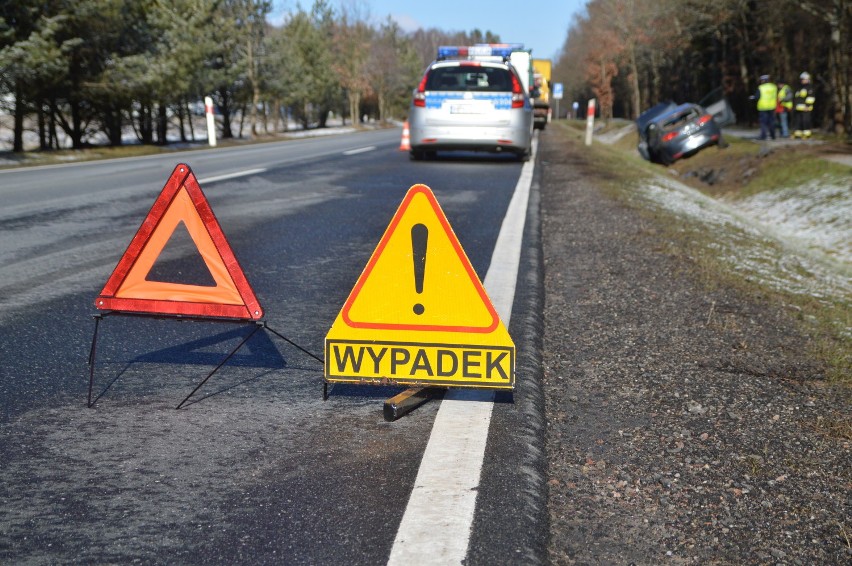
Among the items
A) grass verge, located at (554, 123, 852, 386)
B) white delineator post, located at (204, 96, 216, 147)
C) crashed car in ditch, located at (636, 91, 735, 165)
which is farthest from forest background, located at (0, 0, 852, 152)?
grass verge, located at (554, 123, 852, 386)

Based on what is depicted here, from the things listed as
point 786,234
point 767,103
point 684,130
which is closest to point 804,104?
point 767,103

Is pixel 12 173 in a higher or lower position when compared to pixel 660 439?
higher

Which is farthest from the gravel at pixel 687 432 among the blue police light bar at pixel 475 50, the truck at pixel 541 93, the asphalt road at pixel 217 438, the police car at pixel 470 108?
the truck at pixel 541 93

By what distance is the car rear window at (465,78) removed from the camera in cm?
1634

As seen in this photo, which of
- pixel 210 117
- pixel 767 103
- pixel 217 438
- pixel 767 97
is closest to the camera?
pixel 217 438

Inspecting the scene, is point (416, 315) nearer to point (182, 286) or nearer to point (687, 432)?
point (182, 286)

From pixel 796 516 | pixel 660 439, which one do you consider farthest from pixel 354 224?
pixel 796 516

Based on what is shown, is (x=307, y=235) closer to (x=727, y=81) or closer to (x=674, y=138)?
(x=674, y=138)

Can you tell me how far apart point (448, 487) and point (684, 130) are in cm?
2237

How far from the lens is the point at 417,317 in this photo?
367 cm

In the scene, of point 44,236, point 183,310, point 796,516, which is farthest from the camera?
point 44,236

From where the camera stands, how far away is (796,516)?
268 centimetres

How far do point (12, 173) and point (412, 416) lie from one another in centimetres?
1474

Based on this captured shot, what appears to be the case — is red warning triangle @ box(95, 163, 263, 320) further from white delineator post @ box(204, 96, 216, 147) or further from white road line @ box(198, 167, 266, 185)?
white delineator post @ box(204, 96, 216, 147)
